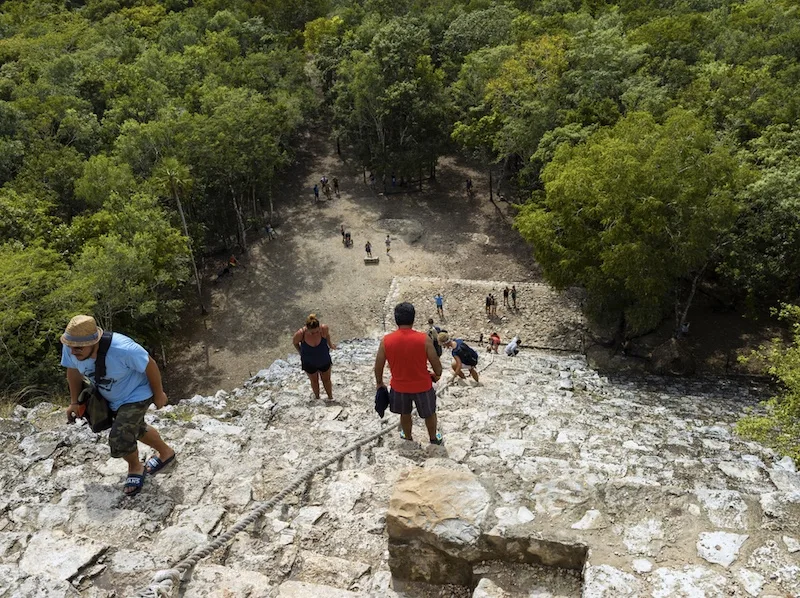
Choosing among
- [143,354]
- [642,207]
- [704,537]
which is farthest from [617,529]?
[642,207]

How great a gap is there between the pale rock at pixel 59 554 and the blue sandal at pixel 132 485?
80 cm

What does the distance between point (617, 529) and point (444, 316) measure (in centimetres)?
1914

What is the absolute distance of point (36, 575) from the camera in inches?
201

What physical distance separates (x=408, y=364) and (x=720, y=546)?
3.59 m

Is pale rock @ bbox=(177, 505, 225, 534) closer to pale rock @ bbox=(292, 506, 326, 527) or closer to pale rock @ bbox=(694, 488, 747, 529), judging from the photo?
pale rock @ bbox=(292, 506, 326, 527)

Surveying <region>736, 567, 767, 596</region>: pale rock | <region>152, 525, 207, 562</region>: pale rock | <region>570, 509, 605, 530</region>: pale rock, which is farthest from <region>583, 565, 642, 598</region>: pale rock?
<region>152, 525, 207, 562</region>: pale rock

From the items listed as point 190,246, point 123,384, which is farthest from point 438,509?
point 190,246

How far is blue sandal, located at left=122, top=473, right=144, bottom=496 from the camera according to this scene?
660cm

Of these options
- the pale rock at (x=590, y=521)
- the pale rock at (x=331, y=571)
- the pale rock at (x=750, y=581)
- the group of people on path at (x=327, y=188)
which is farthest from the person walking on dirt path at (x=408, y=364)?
the group of people on path at (x=327, y=188)

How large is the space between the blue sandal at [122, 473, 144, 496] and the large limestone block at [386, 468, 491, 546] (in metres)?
2.94

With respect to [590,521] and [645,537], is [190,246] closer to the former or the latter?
[590,521]

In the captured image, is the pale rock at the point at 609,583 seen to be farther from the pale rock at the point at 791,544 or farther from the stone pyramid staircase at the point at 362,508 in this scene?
the pale rock at the point at 791,544

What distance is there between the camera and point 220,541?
18.7 ft

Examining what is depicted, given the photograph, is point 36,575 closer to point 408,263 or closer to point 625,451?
point 625,451
